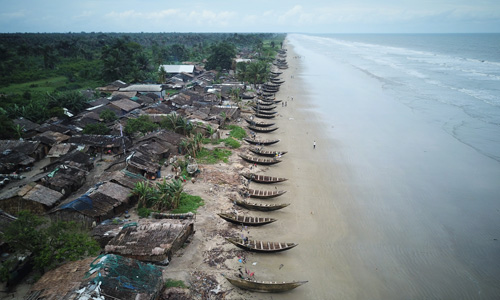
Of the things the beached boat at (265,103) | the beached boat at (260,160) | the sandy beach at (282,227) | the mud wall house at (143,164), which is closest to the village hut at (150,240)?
the sandy beach at (282,227)

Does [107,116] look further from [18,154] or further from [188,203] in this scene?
[188,203]

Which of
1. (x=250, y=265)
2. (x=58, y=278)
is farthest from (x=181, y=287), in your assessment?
(x=58, y=278)

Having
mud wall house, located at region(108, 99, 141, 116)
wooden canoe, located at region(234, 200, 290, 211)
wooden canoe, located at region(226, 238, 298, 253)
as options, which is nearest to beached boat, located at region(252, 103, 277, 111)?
mud wall house, located at region(108, 99, 141, 116)

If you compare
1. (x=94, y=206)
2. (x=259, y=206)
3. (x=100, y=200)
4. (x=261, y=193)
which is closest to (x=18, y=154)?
(x=100, y=200)

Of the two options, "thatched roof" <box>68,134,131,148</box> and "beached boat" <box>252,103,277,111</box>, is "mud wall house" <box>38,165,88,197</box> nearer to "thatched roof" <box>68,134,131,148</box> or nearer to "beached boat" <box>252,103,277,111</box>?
"thatched roof" <box>68,134,131,148</box>

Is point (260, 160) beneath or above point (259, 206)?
above

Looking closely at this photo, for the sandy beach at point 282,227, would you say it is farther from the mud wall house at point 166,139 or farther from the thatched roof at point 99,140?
the thatched roof at point 99,140
